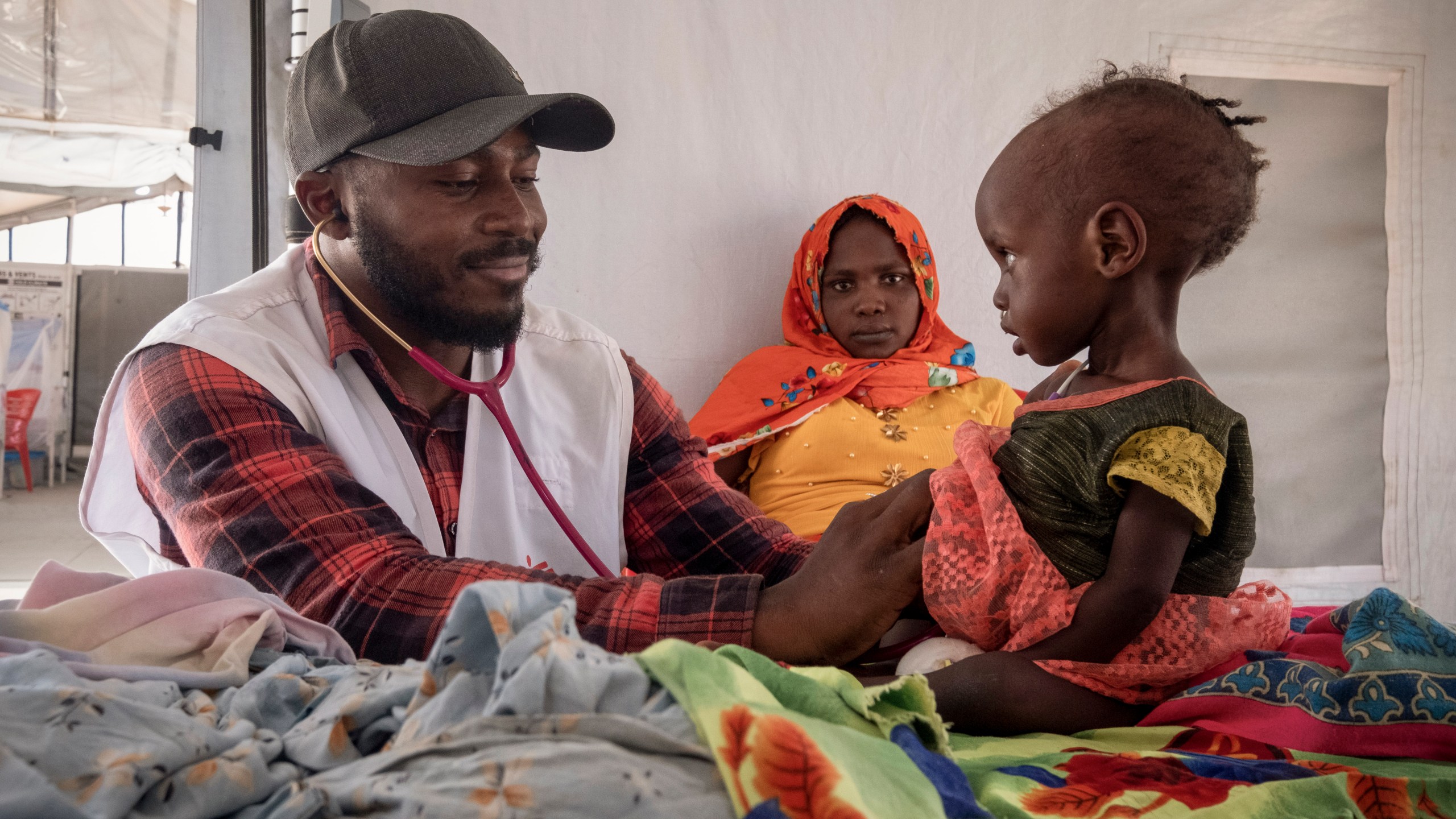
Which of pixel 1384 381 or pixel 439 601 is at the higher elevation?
pixel 1384 381

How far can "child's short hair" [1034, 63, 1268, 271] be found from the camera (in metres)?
1.38

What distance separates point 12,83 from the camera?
2432 mm

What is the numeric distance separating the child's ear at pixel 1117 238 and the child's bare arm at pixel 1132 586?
35 cm

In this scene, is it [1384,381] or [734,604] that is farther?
[1384,381]

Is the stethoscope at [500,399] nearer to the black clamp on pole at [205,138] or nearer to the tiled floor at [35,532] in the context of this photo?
the black clamp on pole at [205,138]

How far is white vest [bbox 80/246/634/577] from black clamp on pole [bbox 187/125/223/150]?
871 millimetres

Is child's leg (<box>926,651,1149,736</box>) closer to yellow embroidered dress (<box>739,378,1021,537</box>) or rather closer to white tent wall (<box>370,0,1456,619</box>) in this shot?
yellow embroidered dress (<box>739,378,1021,537</box>)

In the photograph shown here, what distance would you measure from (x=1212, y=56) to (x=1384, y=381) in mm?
1233

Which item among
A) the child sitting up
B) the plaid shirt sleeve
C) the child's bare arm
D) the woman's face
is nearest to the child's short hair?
the child sitting up

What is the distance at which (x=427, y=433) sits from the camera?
166 centimetres

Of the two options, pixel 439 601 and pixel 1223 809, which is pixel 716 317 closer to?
pixel 439 601

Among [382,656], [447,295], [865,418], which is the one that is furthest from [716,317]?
[382,656]

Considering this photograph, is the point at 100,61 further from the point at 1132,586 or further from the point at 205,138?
the point at 1132,586

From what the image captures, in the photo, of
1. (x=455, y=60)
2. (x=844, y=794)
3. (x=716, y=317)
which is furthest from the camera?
(x=716, y=317)
